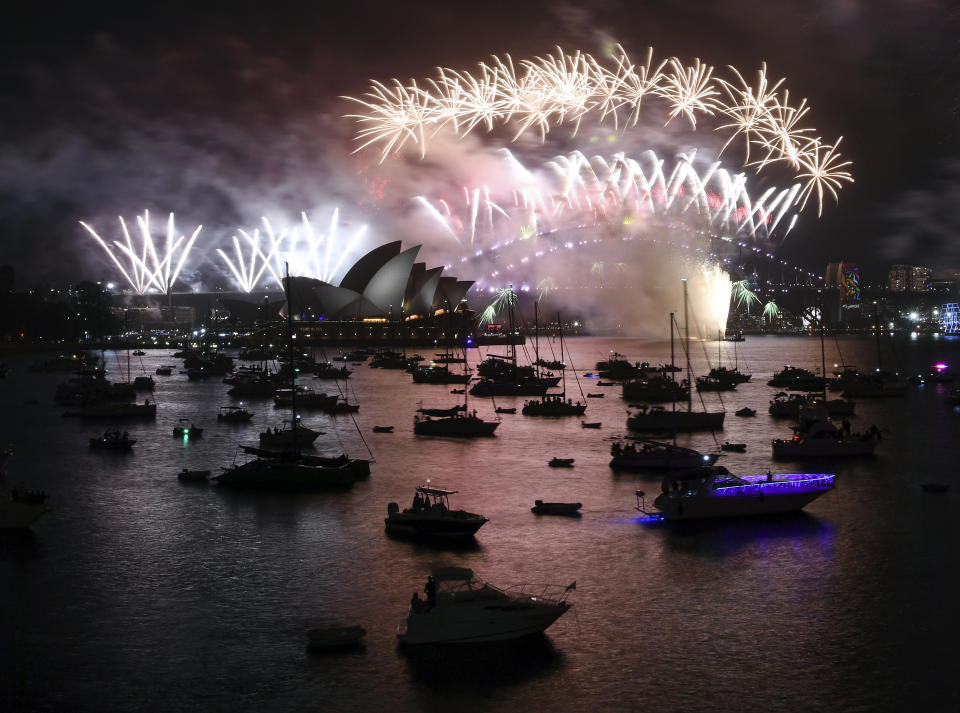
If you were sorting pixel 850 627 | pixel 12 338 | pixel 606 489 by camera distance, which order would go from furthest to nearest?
pixel 12 338 < pixel 606 489 < pixel 850 627

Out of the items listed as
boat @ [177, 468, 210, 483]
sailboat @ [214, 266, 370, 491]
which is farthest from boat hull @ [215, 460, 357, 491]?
boat @ [177, 468, 210, 483]

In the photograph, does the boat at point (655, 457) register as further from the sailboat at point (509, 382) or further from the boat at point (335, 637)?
the sailboat at point (509, 382)

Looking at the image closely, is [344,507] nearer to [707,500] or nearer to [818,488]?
[707,500]

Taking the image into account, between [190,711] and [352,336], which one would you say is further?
[352,336]

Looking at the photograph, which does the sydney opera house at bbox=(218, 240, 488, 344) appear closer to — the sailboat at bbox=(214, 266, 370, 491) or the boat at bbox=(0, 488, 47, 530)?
the sailboat at bbox=(214, 266, 370, 491)

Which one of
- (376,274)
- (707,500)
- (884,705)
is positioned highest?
(376,274)

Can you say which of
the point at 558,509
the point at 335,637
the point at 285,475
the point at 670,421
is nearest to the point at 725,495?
the point at 558,509

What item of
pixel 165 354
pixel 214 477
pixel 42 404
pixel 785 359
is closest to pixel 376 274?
pixel 165 354

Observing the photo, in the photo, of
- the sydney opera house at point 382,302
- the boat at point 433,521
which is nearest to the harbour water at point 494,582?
the boat at point 433,521
